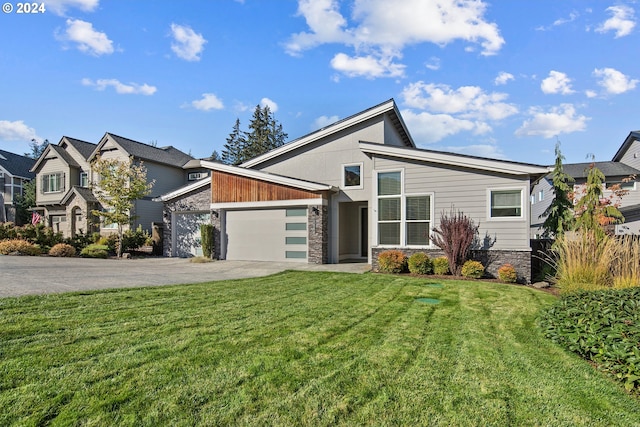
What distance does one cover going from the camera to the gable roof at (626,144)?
22728 mm

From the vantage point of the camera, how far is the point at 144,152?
22.8m

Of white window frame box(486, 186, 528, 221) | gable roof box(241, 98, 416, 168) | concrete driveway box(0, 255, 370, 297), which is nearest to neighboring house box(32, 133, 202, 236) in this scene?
gable roof box(241, 98, 416, 168)

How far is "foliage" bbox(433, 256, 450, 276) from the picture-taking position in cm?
1020

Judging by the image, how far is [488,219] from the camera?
10.4 metres

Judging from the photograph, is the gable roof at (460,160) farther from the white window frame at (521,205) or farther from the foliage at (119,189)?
the foliage at (119,189)

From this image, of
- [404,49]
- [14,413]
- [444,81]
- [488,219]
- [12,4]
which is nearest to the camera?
[14,413]

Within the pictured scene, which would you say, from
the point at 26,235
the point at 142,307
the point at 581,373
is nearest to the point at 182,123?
the point at 26,235

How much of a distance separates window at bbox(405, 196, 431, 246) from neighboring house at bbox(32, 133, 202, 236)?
57.8 ft

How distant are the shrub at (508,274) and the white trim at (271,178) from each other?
21.1 ft

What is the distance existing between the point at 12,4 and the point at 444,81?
15285mm

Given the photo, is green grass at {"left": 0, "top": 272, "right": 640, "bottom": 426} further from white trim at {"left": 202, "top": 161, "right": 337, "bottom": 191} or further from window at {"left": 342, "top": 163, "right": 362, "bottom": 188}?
window at {"left": 342, "top": 163, "right": 362, "bottom": 188}

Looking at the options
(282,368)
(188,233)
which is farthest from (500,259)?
(188,233)

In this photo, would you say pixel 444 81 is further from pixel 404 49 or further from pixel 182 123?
pixel 182 123

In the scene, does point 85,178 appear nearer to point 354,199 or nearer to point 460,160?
point 354,199
